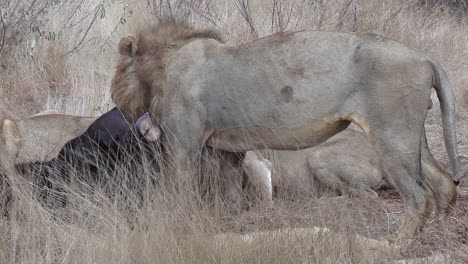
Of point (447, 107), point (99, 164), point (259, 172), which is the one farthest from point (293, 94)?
point (259, 172)

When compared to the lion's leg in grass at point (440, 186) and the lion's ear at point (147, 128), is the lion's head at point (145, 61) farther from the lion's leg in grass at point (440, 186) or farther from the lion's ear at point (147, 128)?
the lion's leg in grass at point (440, 186)

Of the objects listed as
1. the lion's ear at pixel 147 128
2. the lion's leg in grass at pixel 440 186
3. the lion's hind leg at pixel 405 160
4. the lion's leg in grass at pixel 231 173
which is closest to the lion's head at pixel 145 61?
the lion's ear at pixel 147 128

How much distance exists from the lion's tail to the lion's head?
1.67 m

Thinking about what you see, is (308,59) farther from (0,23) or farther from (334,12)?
(334,12)

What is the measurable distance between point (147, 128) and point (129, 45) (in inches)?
25.3

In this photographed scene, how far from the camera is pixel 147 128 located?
6.39 meters

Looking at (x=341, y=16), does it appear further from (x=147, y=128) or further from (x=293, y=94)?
(x=293, y=94)

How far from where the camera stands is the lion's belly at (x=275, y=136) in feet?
18.9

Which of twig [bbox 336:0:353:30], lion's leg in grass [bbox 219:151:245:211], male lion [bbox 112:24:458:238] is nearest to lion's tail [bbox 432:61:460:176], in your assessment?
male lion [bbox 112:24:458:238]

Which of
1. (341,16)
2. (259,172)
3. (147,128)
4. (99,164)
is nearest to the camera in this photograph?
(147,128)

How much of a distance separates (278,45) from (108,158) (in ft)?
5.26

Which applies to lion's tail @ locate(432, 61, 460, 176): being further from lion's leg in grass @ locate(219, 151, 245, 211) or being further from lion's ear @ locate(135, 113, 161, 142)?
lion's ear @ locate(135, 113, 161, 142)

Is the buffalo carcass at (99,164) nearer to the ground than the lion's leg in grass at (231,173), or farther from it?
farther from it

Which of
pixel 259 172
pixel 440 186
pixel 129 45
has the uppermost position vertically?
pixel 129 45
